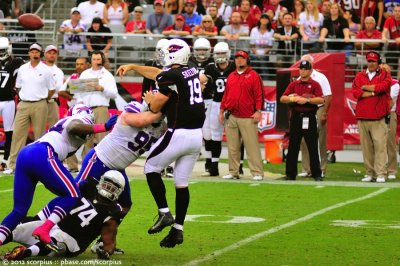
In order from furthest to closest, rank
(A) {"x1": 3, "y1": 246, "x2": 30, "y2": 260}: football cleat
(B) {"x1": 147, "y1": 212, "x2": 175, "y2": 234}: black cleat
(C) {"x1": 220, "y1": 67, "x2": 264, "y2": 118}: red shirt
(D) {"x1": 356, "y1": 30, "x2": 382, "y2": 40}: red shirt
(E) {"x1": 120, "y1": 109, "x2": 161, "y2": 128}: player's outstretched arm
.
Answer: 1. (D) {"x1": 356, "y1": 30, "x2": 382, "y2": 40}: red shirt
2. (C) {"x1": 220, "y1": 67, "x2": 264, "y2": 118}: red shirt
3. (B) {"x1": 147, "y1": 212, "x2": 175, "y2": 234}: black cleat
4. (E) {"x1": 120, "y1": 109, "x2": 161, "y2": 128}: player's outstretched arm
5. (A) {"x1": 3, "y1": 246, "x2": 30, "y2": 260}: football cleat

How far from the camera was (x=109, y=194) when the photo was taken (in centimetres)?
855

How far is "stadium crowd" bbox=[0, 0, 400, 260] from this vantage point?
873cm

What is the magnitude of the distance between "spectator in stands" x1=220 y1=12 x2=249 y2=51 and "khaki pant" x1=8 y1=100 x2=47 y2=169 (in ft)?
22.1

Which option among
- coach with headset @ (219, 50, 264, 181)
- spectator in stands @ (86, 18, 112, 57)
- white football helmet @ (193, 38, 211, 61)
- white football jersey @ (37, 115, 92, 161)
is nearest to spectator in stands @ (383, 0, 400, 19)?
spectator in stands @ (86, 18, 112, 57)

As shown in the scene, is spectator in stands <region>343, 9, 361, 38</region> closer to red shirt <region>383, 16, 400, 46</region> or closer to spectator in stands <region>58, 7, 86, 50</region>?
red shirt <region>383, 16, 400, 46</region>

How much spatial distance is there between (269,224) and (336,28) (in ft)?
39.4

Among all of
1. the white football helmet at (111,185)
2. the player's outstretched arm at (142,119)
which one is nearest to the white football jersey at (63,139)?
the player's outstretched arm at (142,119)

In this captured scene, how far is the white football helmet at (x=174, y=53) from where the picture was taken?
930cm

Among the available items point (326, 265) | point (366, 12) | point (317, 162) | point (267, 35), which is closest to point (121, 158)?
point (326, 265)

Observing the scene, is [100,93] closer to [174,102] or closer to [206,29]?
[206,29]

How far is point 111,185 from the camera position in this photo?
8516 millimetres

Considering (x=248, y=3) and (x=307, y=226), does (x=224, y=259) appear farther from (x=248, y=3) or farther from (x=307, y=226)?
(x=248, y=3)

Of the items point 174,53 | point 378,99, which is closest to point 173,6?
point 378,99

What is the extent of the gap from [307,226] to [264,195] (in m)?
2.95
